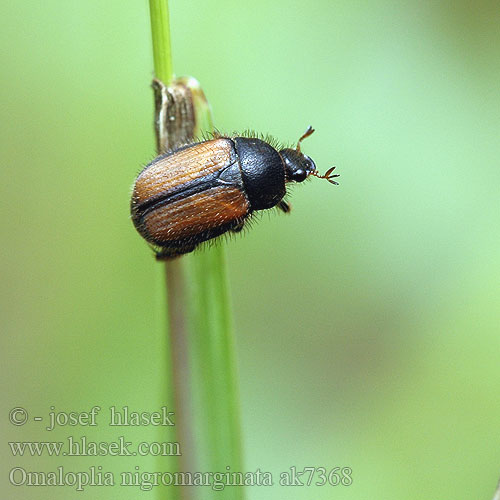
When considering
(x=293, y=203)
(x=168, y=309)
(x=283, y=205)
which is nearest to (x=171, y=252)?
(x=168, y=309)

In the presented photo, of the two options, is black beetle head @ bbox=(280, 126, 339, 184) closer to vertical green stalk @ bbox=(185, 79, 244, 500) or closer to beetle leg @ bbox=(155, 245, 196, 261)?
beetle leg @ bbox=(155, 245, 196, 261)

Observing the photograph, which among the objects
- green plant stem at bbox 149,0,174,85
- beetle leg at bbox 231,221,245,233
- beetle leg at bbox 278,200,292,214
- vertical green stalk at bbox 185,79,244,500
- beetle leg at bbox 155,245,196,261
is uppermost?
green plant stem at bbox 149,0,174,85

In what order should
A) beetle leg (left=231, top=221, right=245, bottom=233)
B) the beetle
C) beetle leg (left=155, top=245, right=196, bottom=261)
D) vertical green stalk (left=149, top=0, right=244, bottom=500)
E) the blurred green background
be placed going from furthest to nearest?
the blurred green background → beetle leg (left=231, top=221, right=245, bottom=233) → the beetle → beetle leg (left=155, top=245, right=196, bottom=261) → vertical green stalk (left=149, top=0, right=244, bottom=500)

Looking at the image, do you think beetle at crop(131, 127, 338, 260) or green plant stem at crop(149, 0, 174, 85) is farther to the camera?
beetle at crop(131, 127, 338, 260)

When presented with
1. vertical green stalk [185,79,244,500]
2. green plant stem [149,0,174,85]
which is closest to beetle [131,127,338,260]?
vertical green stalk [185,79,244,500]

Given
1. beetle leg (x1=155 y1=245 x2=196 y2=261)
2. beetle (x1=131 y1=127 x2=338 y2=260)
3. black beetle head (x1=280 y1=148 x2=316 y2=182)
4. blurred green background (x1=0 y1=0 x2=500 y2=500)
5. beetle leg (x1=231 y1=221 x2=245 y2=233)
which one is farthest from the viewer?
blurred green background (x1=0 y1=0 x2=500 y2=500)

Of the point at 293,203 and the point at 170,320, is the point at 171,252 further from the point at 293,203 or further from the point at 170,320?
the point at 293,203
